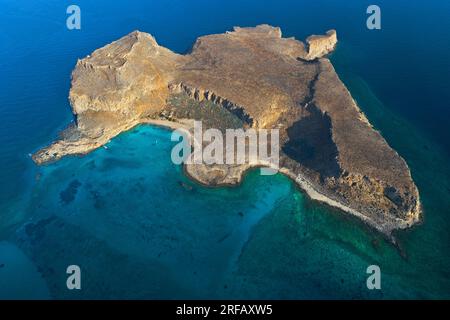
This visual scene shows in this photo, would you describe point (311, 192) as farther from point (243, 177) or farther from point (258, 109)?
point (258, 109)

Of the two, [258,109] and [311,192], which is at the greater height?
[258,109]

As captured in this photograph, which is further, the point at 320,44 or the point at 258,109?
the point at 320,44

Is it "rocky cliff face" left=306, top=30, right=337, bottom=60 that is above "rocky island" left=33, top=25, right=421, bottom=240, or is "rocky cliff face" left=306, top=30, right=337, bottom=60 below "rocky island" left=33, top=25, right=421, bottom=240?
above

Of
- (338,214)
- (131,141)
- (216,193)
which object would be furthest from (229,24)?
(338,214)

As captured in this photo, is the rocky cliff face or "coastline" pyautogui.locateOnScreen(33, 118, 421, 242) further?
the rocky cliff face

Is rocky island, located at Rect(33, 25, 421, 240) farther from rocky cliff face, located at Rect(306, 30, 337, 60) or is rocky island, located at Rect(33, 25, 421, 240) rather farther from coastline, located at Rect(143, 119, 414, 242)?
rocky cliff face, located at Rect(306, 30, 337, 60)

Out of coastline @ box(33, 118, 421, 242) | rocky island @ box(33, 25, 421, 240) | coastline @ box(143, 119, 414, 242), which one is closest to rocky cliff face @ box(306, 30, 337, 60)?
rocky island @ box(33, 25, 421, 240)

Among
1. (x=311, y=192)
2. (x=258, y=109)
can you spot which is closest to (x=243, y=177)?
(x=311, y=192)
